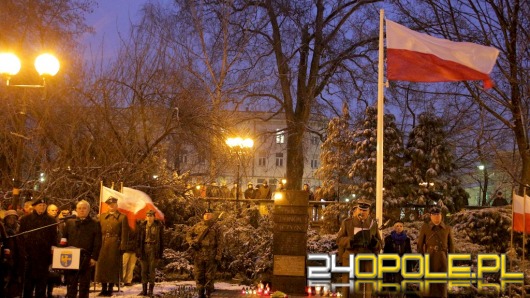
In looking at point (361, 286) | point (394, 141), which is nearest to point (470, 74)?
point (361, 286)

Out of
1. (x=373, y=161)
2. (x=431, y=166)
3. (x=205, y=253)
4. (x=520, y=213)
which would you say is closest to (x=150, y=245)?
(x=205, y=253)

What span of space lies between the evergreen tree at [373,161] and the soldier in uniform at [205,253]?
1127cm

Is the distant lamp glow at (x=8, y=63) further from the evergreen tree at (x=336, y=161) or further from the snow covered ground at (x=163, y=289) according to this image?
the evergreen tree at (x=336, y=161)

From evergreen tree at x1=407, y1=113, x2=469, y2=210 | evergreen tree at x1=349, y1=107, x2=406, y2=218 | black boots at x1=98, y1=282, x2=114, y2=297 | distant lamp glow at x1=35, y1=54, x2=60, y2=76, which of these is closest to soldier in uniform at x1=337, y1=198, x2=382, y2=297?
black boots at x1=98, y1=282, x2=114, y2=297

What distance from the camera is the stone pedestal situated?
15.2 metres

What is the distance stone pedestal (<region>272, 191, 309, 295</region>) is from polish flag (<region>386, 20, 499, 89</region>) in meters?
3.74

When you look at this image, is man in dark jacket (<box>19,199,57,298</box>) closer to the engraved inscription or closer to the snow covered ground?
the snow covered ground

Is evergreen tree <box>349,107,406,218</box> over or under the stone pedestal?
over

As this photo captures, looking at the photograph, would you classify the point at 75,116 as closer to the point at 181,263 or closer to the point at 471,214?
the point at 181,263

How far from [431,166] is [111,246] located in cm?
1544

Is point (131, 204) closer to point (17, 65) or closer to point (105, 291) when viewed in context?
point (105, 291)

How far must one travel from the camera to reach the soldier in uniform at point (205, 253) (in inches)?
568

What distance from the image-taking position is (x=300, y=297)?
14695 millimetres

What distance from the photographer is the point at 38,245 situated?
11391 millimetres
